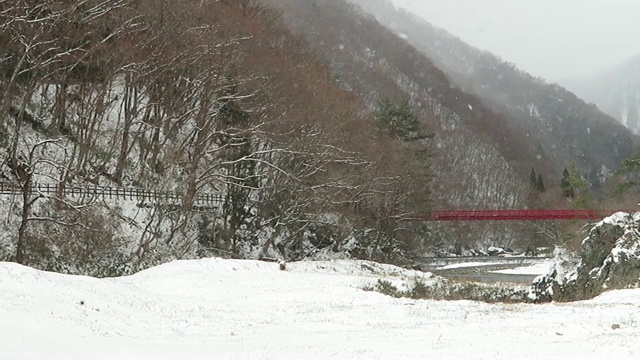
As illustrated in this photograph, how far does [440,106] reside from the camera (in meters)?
164

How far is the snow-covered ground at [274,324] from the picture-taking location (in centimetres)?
1022

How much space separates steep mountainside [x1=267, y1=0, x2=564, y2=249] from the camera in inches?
5128

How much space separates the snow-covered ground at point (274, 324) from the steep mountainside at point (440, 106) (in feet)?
276

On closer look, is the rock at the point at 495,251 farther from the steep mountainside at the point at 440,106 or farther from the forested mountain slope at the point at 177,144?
the forested mountain slope at the point at 177,144

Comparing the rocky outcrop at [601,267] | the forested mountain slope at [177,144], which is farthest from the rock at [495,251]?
the rocky outcrop at [601,267]

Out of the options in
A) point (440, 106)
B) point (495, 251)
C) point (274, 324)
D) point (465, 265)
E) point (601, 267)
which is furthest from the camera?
point (440, 106)

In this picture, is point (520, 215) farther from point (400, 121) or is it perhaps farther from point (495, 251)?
point (495, 251)

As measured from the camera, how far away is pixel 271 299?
67.2 feet

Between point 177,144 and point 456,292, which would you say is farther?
point 177,144

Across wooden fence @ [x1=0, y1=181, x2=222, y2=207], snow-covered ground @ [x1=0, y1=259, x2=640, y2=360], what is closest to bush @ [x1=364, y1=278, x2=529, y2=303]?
snow-covered ground @ [x1=0, y1=259, x2=640, y2=360]

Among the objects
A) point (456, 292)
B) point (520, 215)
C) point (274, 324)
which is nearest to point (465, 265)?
point (520, 215)

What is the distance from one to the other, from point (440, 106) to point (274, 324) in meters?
153

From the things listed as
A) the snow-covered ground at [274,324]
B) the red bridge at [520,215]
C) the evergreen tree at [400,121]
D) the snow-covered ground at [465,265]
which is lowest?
the snow-covered ground at [274,324]

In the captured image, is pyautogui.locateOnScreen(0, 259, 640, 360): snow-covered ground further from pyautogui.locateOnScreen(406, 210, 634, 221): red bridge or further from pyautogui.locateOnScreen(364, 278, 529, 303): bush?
pyautogui.locateOnScreen(406, 210, 634, 221): red bridge
